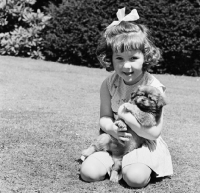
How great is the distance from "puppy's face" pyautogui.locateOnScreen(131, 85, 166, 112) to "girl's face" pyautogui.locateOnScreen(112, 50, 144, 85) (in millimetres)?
310

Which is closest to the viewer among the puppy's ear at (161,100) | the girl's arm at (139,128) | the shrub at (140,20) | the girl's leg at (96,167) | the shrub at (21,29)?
the puppy's ear at (161,100)

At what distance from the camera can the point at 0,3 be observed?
14.5 meters

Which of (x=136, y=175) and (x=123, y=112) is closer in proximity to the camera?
(x=136, y=175)

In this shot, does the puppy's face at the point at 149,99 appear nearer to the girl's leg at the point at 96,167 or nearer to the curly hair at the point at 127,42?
the curly hair at the point at 127,42

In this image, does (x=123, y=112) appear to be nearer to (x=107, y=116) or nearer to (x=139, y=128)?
(x=139, y=128)

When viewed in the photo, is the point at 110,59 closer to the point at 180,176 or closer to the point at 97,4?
the point at 180,176

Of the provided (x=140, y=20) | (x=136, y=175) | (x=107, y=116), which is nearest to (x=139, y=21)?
(x=140, y=20)

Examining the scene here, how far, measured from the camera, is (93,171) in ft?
12.8

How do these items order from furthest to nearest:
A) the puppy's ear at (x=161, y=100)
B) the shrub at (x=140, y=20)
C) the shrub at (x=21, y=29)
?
the shrub at (x=21, y=29), the shrub at (x=140, y=20), the puppy's ear at (x=161, y=100)

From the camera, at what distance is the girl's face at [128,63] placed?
3999mm

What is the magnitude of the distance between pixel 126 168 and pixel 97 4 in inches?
394

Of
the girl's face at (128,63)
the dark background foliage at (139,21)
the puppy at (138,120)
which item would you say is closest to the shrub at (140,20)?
the dark background foliage at (139,21)

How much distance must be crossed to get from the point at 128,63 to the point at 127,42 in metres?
0.20

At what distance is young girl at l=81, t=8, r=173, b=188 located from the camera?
12.6 ft
